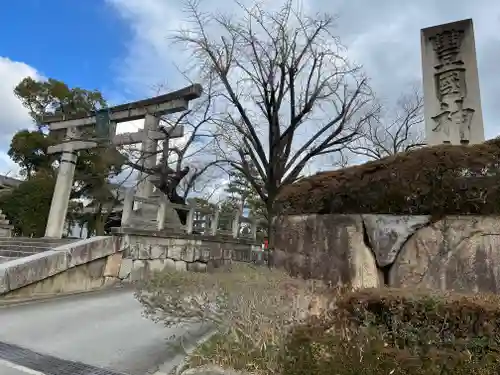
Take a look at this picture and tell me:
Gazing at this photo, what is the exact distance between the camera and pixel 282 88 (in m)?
15.1

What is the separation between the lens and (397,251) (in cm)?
480

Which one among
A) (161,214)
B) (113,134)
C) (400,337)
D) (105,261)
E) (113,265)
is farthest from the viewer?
(113,134)

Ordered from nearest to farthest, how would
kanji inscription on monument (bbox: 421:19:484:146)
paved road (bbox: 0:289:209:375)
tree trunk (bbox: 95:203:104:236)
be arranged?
paved road (bbox: 0:289:209:375) < kanji inscription on monument (bbox: 421:19:484:146) < tree trunk (bbox: 95:203:104:236)

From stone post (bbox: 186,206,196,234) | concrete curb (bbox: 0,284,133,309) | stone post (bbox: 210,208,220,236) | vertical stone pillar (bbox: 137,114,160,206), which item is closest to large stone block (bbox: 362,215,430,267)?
concrete curb (bbox: 0,284,133,309)

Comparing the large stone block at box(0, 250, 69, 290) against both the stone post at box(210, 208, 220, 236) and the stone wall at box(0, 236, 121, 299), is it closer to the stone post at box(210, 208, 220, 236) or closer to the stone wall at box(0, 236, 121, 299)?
the stone wall at box(0, 236, 121, 299)

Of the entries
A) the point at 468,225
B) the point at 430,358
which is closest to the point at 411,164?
the point at 468,225

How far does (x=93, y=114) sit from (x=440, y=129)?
507 inches

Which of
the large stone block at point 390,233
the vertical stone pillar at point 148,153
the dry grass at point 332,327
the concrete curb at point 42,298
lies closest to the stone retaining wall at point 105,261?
the concrete curb at point 42,298

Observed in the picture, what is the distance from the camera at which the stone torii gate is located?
13.3m

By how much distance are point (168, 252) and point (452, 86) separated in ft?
29.2

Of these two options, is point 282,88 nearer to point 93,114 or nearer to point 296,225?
point 93,114

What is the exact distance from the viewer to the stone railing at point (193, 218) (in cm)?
1026

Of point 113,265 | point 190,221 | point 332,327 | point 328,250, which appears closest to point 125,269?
point 113,265

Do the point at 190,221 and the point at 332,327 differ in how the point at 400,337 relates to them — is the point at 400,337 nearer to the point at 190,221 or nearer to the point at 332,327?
the point at 332,327
